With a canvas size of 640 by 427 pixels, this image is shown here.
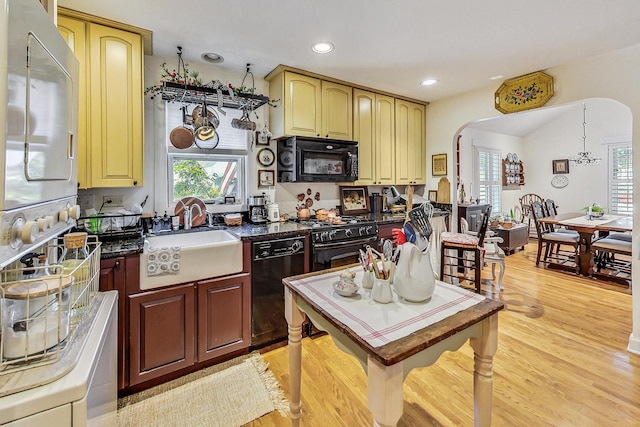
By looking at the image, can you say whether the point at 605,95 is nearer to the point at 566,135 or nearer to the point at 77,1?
the point at 77,1

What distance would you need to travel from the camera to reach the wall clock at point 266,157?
300 cm

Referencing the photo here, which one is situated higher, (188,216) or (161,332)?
(188,216)

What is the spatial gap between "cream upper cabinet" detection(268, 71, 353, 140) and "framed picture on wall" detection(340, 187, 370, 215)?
0.67 meters

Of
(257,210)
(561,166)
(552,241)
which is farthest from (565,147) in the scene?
(257,210)

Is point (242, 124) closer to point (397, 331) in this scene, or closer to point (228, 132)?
point (228, 132)

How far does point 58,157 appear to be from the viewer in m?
1.04

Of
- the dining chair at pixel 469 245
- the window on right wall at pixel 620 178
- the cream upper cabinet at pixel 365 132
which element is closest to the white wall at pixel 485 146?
the window on right wall at pixel 620 178

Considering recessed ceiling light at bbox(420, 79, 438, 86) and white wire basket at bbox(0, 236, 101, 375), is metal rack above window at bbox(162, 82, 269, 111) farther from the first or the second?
recessed ceiling light at bbox(420, 79, 438, 86)

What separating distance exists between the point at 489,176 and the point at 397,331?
6.55 metres

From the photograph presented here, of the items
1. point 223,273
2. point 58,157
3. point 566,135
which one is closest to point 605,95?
point 223,273

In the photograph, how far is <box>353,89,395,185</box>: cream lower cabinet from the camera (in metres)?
3.29

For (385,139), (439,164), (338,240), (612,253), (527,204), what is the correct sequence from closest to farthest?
(338,240)
(385,139)
(439,164)
(612,253)
(527,204)

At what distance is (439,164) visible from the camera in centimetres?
378

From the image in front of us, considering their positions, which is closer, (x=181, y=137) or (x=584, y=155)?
(x=181, y=137)
